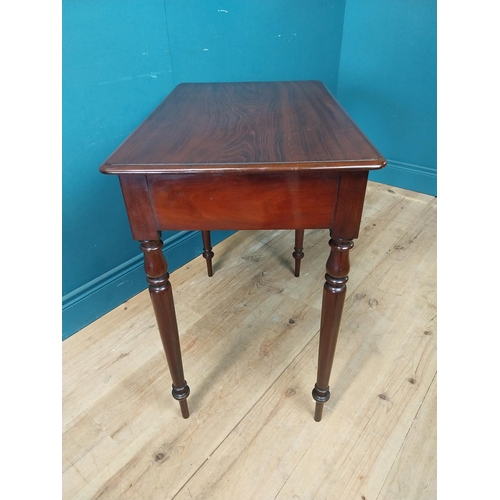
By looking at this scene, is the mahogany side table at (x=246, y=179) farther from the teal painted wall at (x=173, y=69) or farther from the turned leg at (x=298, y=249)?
the turned leg at (x=298, y=249)

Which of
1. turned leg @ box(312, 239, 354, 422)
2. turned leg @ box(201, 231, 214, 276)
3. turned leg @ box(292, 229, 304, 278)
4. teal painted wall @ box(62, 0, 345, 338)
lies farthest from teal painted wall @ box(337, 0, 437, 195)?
turned leg @ box(312, 239, 354, 422)

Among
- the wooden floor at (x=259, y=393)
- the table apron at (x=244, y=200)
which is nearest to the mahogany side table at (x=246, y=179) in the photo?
the table apron at (x=244, y=200)

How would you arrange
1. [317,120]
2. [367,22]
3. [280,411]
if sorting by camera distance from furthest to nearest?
[367,22] → [280,411] → [317,120]

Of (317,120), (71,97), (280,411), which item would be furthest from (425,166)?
(71,97)

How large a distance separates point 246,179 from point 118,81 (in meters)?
0.69

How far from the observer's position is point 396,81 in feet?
6.20

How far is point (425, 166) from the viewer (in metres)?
1.96

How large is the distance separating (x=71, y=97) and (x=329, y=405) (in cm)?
107

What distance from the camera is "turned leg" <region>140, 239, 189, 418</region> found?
69 cm

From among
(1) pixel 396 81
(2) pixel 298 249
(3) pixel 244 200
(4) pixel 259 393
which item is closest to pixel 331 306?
(3) pixel 244 200

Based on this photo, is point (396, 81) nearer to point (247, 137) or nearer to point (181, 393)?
point (247, 137)

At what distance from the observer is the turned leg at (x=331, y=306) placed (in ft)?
2.25

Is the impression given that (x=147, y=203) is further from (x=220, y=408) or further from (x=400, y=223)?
(x=400, y=223)

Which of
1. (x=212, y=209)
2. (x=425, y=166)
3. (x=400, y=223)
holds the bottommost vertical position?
(x=400, y=223)
